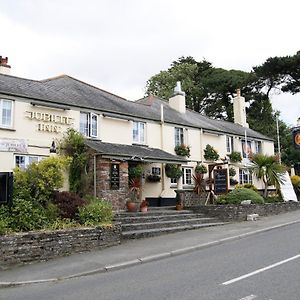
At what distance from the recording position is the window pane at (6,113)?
1849 centimetres

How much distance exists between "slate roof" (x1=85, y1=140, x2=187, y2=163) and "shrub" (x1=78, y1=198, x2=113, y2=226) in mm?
4442

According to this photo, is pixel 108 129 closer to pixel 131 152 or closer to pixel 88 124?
pixel 88 124

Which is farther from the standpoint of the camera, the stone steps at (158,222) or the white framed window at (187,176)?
the white framed window at (187,176)

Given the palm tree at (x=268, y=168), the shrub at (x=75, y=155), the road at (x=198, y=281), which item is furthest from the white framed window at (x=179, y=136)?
the road at (x=198, y=281)

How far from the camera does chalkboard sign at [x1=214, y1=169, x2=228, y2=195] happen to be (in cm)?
2284

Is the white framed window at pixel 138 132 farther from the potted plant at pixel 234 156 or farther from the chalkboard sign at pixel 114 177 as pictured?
the potted plant at pixel 234 156

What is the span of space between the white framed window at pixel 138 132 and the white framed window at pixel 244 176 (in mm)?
→ 10058

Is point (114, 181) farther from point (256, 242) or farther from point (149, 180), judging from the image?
point (256, 242)

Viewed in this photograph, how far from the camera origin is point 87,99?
2277 cm

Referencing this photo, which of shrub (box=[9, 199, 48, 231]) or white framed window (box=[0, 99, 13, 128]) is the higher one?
white framed window (box=[0, 99, 13, 128])

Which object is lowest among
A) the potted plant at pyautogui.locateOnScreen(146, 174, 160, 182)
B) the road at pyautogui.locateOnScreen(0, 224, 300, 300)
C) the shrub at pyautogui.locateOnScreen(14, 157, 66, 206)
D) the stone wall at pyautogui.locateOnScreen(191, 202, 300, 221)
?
the road at pyautogui.locateOnScreen(0, 224, 300, 300)

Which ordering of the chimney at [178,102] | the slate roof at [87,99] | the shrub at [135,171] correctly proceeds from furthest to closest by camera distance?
the chimney at [178,102], the shrub at [135,171], the slate roof at [87,99]

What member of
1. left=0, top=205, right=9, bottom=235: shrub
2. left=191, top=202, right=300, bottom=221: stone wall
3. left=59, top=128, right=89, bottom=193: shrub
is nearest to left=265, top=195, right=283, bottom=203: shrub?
left=191, top=202, right=300, bottom=221: stone wall

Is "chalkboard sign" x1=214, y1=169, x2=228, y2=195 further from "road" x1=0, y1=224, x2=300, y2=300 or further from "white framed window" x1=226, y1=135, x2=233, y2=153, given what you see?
"road" x1=0, y1=224, x2=300, y2=300
